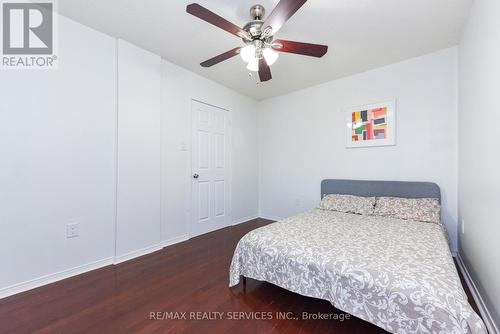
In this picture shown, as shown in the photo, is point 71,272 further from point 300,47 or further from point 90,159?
point 300,47

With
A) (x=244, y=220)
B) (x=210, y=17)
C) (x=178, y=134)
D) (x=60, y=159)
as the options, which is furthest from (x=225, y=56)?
(x=244, y=220)

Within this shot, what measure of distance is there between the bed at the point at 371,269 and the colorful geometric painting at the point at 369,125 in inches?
49.2

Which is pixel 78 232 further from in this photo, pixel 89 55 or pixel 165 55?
pixel 165 55

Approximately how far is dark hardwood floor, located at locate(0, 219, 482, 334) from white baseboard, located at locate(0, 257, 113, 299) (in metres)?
0.06

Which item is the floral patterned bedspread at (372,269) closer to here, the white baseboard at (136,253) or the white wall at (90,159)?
the white baseboard at (136,253)

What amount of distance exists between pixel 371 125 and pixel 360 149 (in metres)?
0.36

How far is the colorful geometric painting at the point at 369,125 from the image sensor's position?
302cm

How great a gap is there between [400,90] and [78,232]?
163 inches

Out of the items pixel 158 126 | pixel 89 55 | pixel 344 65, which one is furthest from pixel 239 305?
pixel 344 65

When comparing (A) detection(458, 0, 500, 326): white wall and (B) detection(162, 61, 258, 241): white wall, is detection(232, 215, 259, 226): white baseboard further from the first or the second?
(A) detection(458, 0, 500, 326): white wall

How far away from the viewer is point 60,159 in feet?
6.83

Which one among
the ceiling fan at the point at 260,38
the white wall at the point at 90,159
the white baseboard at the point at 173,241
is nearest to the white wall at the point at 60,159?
the white wall at the point at 90,159

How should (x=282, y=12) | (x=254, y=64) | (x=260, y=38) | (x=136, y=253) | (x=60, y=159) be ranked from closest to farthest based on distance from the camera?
1. (x=282, y=12)
2. (x=260, y=38)
3. (x=254, y=64)
4. (x=60, y=159)
5. (x=136, y=253)

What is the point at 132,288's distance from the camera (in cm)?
193
